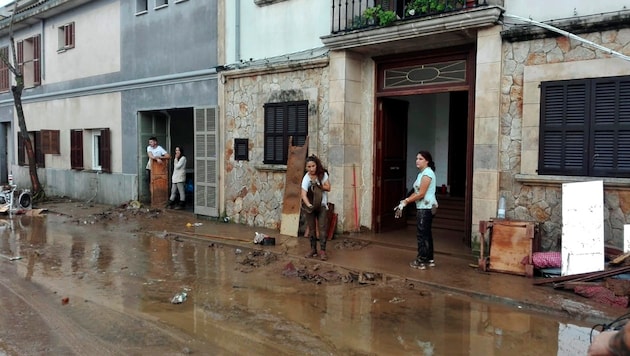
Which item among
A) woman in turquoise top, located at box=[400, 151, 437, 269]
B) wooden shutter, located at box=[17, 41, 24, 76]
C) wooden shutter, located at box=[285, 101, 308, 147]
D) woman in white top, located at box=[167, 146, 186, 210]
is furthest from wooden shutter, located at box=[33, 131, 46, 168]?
woman in turquoise top, located at box=[400, 151, 437, 269]

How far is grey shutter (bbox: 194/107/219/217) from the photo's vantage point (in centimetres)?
1200

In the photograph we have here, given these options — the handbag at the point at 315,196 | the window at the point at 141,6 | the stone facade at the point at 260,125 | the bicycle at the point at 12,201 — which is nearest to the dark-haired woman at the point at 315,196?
the handbag at the point at 315,196

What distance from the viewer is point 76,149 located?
16594 mm

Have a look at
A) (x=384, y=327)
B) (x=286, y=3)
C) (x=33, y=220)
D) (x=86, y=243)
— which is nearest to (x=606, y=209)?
(x=384, y=327)

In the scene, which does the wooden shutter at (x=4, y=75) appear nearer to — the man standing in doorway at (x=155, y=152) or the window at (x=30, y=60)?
the window at (x=30, y=60)

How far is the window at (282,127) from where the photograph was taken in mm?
10281

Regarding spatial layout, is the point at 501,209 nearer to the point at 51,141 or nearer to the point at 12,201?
the point at 12,201

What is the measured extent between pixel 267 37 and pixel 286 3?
2.75ft

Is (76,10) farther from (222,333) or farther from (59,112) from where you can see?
(222,333)

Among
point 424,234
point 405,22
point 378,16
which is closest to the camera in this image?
point 424,234

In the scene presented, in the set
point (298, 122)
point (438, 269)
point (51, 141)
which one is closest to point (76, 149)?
point (51, 141)

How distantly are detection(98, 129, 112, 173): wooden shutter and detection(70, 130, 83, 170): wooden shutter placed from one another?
4.32 feet

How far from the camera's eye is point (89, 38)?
630 inches

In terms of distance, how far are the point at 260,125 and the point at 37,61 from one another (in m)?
11.7
